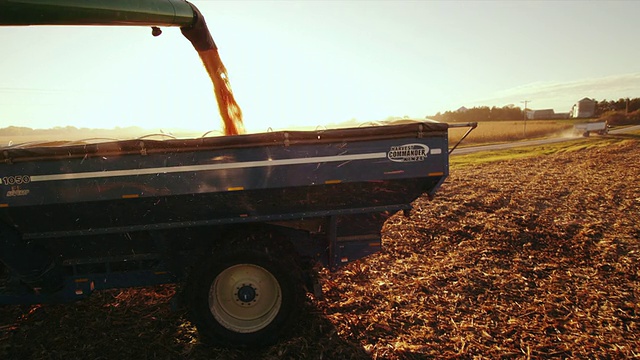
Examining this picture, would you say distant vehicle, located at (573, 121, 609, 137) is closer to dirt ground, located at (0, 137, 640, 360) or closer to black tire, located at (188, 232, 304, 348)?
dirt ground, located at (0, 137, 640, 360)

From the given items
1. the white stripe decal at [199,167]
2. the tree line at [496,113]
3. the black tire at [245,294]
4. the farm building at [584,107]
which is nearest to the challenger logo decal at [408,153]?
the white stripe decal at [199,167]

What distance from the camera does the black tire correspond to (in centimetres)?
384

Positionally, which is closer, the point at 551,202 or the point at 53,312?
the point at 53,312

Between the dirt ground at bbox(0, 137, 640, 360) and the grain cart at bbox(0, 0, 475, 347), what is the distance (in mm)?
554

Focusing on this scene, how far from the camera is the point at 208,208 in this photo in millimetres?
3871

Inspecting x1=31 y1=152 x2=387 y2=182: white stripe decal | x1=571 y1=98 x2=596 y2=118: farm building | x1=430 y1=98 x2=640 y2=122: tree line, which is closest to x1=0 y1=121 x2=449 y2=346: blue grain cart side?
x1=31 y1=152 x2=387 y2=182: white stripe decal

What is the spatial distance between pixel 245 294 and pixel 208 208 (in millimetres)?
1025

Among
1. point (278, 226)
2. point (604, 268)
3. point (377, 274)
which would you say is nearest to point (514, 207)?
point (604, 268)

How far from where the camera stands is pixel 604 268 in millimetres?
5621

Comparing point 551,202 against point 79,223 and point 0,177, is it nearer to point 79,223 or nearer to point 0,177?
point 79,223

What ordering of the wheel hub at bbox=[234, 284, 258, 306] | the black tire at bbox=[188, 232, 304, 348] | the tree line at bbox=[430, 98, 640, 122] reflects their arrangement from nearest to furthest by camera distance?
the black tire at bbox=[188, 232, 304, 348] < the wheel hub at bbox=[234, 284, 258, 306] < the tree line at bbox=[430, 98, 640, 122]

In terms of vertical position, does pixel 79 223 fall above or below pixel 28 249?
above

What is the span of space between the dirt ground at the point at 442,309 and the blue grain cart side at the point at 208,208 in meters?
0.57

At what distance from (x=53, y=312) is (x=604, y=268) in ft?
26.2
